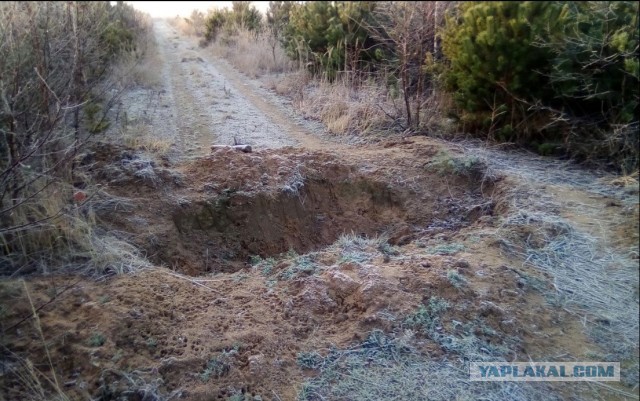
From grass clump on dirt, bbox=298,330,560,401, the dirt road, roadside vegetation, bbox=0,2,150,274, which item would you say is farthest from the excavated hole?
grass clump on dirt, bbox=298,330,560,401

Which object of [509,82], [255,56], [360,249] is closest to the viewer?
[360,249]

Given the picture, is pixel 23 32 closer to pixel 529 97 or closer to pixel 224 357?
pixel 224 357

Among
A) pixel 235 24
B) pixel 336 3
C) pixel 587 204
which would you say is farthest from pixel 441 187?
pixel 235 24

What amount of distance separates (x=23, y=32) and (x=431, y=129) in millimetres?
4158

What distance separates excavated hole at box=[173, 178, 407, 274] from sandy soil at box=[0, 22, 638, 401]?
0.04 ft

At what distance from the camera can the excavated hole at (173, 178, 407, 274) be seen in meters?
4.58

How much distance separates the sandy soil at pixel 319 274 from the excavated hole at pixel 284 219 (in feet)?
0.04

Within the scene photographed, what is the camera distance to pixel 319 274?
362 cm

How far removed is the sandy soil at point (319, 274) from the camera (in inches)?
115

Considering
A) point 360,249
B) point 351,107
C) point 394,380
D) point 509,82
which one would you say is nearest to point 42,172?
point 360,249

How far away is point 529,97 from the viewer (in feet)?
18.4

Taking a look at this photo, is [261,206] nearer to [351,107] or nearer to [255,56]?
[351,107]

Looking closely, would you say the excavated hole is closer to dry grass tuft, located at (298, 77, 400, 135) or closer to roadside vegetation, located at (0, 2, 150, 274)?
roadside vegetation, located at (0, 2, 150, 274)

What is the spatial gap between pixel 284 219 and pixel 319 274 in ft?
4.23
